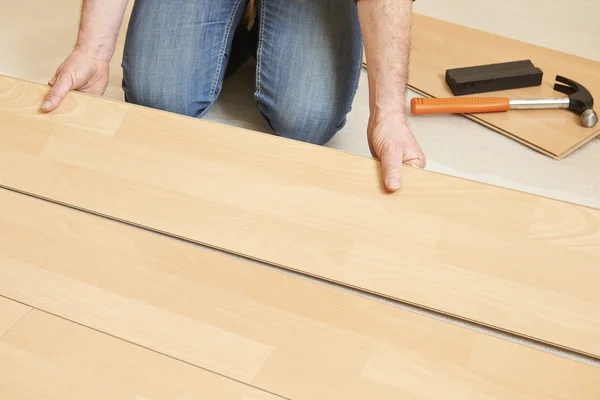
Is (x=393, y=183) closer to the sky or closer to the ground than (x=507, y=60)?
closer to the sky

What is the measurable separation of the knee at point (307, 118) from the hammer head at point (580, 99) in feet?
2.23

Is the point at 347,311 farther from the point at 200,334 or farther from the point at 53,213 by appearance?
the point at 53,213

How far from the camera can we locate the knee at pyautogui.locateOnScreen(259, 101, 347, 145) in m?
1.75

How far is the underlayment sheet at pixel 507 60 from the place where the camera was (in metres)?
1.89

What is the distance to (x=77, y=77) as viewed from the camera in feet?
5.30

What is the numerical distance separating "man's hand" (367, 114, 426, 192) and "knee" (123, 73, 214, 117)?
58cm

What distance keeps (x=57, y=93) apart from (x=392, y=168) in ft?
2.62

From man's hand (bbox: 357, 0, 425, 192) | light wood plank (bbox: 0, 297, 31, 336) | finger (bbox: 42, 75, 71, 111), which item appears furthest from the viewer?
finger (bbox: 42, 75, 71, 111)

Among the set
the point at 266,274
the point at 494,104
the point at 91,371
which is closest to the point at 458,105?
the point at 494,104

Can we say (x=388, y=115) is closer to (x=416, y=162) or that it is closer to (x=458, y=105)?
(x=416, y=162)

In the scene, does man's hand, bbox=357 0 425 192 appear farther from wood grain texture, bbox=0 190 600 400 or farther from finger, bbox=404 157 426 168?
wood grain texture, bbox=0 190 600 400

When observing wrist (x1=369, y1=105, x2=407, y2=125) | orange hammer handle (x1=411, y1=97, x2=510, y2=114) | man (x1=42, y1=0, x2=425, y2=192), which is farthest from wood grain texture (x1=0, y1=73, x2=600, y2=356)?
orange hammer handle (x1=411, y1=97, x2=510, y2=114)

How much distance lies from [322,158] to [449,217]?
28cm

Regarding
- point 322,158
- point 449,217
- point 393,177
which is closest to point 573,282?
point 449,217
